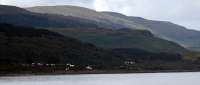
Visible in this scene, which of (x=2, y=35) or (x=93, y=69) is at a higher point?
(x=2, y=35)

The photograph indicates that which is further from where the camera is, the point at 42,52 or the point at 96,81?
the point at 42,52

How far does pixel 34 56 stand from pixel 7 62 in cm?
1865

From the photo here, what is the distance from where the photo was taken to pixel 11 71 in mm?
137500

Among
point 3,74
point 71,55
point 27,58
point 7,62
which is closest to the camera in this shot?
point 3,74

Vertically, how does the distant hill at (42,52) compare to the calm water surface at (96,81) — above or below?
above

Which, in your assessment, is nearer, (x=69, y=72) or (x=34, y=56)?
(x=69, y=72)

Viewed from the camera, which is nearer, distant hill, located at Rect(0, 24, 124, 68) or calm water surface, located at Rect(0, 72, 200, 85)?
calm water surface, located at Rect(0, 72, 200, 85)

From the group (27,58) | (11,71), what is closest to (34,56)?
(27,58)

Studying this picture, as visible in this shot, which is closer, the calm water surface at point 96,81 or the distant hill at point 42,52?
the calm water surface at point 96,81

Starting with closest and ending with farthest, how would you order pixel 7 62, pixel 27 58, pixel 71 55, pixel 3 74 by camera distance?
1. pixel 3 74
2. pixel 7 62
3. pixel 27 58
4. pixel 71 55

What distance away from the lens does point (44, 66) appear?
A: 512 feet

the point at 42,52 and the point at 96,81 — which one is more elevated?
the point at 42,52

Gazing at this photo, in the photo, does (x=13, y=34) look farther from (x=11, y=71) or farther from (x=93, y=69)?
(x=11, y=71)

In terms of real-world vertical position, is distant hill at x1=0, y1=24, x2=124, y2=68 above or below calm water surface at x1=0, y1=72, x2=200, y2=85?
above
